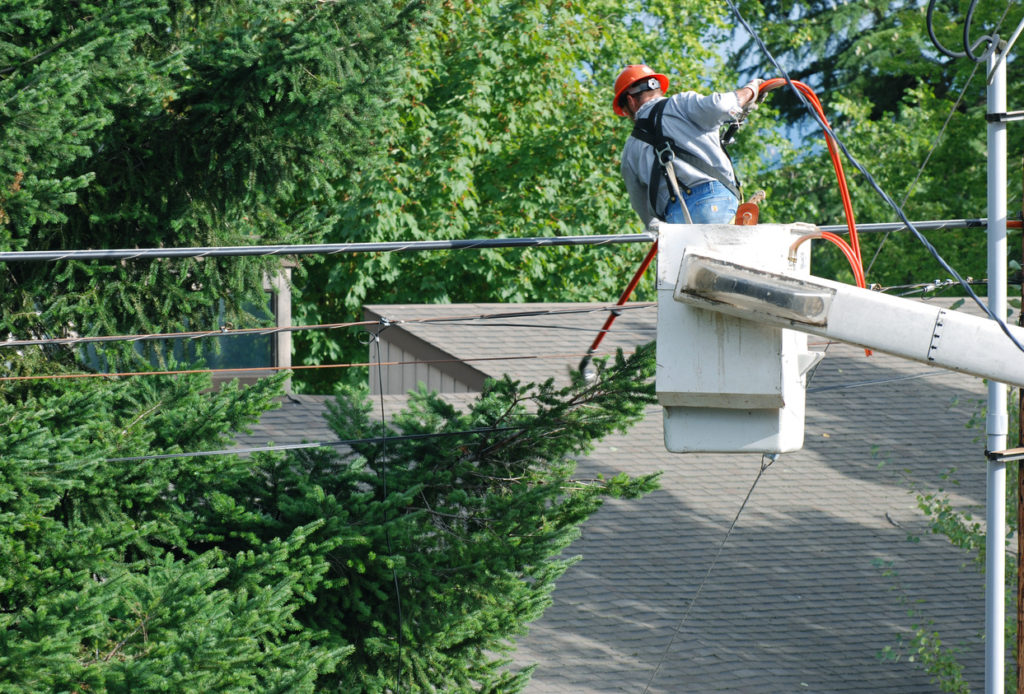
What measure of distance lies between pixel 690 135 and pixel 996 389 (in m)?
2.08

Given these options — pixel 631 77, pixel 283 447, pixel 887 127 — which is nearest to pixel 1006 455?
pixel 631 77

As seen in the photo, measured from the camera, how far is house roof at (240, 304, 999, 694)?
9.69 meters

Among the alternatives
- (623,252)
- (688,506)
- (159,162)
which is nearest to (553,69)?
(623,252)

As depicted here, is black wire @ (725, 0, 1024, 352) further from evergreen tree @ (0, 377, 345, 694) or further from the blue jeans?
evergreen tree @ (0, 377, 345, 694)

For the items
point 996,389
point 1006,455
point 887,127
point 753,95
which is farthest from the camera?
point 887,127

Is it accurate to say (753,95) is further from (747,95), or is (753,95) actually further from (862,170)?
(862,170)

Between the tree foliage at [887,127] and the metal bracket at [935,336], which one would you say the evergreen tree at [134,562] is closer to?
the metal bracket at [935,336]

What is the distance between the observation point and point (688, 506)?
11.5m

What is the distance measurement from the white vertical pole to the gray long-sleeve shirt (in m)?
1.46

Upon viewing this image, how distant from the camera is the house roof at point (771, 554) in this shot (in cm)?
969

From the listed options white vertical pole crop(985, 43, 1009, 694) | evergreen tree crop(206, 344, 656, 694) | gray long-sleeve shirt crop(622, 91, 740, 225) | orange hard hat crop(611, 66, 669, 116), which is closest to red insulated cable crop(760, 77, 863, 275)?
gray long-sleeve shirt crop(622, 91, 740, 225)

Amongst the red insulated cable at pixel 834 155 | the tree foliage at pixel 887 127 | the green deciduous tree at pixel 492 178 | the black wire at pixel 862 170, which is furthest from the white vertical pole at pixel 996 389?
the green deciduous tree at pixel 492 178

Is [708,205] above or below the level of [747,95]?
below

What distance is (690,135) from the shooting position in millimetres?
5531
